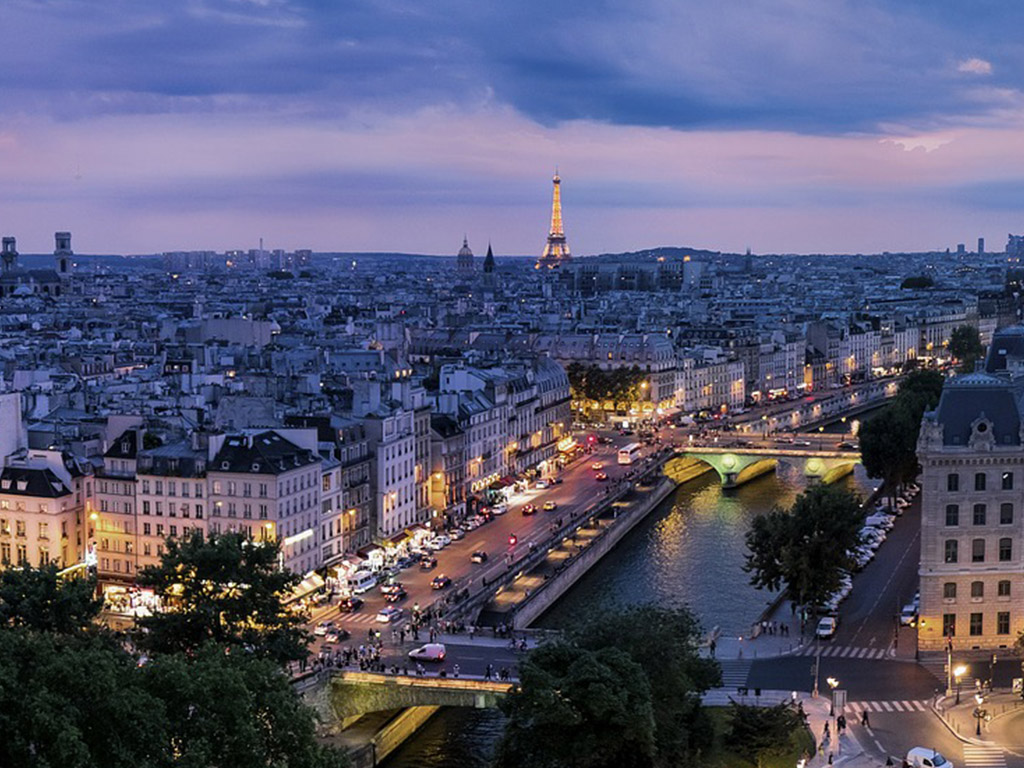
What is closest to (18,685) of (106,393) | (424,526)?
(424,526)

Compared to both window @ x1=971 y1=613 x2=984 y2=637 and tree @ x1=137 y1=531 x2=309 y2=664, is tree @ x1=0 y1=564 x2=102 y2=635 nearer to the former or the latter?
tree @ x1=137 y1=531 x2=309 y2=664

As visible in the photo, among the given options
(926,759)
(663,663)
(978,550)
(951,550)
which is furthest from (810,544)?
(663,663)

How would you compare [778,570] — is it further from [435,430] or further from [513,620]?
[435,430]

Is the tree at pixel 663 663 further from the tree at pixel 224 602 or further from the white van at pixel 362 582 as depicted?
the white van at pixel 362 582

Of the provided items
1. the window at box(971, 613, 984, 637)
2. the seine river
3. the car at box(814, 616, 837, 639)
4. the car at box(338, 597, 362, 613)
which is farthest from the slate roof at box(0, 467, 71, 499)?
the window at box(971, 613, 984, 637)

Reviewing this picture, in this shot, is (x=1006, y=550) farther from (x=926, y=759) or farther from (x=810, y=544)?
(x=926, y=759)
